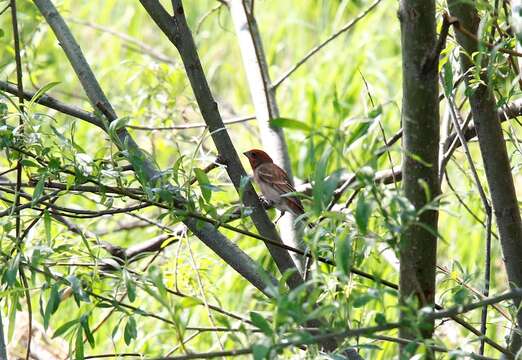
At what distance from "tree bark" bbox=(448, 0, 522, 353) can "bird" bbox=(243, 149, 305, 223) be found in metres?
0.76

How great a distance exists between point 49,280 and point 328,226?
2.25ft

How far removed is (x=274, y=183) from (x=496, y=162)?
5.99 ft

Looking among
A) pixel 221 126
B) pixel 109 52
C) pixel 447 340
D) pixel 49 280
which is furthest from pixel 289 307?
pixel 109 52

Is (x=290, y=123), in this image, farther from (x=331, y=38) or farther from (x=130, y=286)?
(x=331, y=38)

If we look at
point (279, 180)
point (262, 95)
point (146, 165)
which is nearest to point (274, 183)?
point (279, 180)

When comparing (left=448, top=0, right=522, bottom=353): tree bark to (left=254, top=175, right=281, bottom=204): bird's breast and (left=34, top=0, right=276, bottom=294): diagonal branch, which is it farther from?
(left=254, top=175, right=281, bottom=204): bird's breast

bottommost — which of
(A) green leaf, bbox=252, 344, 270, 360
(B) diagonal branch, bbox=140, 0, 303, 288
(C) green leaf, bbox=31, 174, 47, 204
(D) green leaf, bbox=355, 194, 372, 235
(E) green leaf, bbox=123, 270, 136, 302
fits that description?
(A) green leaf, bbox=252, 344, 270, 360

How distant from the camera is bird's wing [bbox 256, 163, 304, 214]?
3.86 meters

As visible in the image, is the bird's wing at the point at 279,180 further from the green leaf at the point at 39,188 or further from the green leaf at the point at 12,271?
the green leaf at the point at 12,271

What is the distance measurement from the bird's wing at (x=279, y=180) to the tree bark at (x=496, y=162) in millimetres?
974

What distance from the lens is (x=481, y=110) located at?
264 cm

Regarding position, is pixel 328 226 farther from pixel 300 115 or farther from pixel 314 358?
pixel 300 115

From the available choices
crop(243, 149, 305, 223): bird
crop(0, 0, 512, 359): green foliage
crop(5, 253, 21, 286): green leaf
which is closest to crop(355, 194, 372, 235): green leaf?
crop(0, 0, 512, 359): green foliage

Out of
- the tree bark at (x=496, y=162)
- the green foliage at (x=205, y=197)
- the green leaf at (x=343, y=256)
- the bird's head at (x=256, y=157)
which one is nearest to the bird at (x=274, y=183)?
the bird's head at (x=256, y=157)
